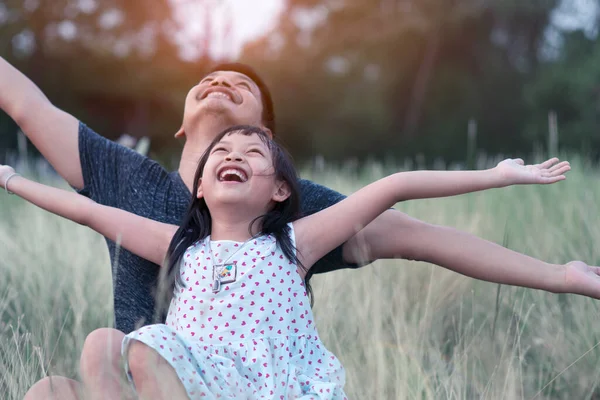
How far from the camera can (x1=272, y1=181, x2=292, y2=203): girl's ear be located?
1921 millimetres

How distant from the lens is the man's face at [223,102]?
2205mm

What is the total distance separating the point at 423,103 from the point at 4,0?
7.91 metres

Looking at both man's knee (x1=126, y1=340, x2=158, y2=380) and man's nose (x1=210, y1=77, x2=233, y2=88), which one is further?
man's nose (x1=210, y1=77, x2=233, y2=88)

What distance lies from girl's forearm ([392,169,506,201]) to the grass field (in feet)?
1.36

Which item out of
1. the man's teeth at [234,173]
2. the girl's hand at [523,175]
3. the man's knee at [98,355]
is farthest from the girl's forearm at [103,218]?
the girl's hand at [523,175]

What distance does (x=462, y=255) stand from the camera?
2045mm

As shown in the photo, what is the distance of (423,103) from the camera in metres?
14.6

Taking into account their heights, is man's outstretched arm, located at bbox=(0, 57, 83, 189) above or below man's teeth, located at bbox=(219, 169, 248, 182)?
above

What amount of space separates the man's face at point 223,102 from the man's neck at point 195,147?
20mm

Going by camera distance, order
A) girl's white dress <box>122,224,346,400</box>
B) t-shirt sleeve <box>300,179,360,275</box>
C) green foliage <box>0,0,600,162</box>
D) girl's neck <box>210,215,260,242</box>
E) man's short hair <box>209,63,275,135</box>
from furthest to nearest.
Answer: green foliage <box>0,0,600,162</box> → man's short hair <box>209,63,275,135</box> → t-shirt sleeve <box>300,179,360,275</box> → girl's neck <box>210,215,260,242</box> → girl's white dress <box>122,224,346,400</box>

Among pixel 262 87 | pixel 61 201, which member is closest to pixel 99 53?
pixel 262 87

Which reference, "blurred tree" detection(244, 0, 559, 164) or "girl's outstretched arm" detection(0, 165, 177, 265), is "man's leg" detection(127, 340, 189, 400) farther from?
"blurred tree" detection(244, 0, 559, 164)

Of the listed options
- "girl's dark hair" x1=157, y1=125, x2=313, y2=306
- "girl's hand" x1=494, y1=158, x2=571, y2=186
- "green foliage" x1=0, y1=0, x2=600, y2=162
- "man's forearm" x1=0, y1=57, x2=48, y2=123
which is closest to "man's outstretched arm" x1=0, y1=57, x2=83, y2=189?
"man's forearm" x1=0, y1=57, x2=48, y2=123

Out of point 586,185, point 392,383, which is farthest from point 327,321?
point 586,185
